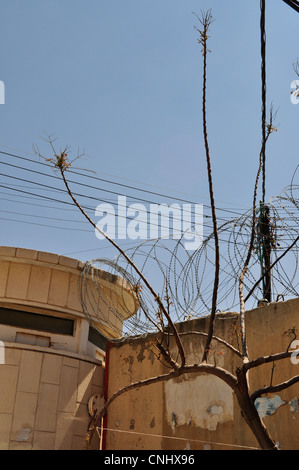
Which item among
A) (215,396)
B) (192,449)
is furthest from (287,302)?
(192,449)

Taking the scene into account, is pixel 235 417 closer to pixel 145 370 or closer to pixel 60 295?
pixel 145 370

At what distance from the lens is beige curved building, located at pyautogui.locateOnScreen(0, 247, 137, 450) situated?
8820mm

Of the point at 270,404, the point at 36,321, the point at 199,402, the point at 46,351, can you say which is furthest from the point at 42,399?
the point at 270,404

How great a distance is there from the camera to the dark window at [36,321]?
934cm

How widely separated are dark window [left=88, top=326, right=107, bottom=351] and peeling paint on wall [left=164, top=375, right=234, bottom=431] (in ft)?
5.84

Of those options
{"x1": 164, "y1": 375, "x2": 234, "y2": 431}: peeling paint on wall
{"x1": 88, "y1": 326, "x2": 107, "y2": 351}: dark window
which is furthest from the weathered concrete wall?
{"x1": 88, "y1": 326, "x2": 107, "y2": 351}: dark window

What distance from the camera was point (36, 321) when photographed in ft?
31.3

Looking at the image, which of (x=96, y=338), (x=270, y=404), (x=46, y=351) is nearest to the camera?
(x=270, y=404)

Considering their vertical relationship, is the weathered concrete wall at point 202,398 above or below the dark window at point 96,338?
below

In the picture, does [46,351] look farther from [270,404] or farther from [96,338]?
[270,404]

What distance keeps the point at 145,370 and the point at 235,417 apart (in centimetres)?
187

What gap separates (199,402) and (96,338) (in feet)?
8.36

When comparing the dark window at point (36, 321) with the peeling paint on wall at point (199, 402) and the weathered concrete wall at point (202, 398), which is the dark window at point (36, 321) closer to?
the weathered concrete wall at point (202, 398)

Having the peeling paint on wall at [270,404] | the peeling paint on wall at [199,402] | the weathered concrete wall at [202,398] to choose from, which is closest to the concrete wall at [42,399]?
the weathered concrete wall at [202,398]
